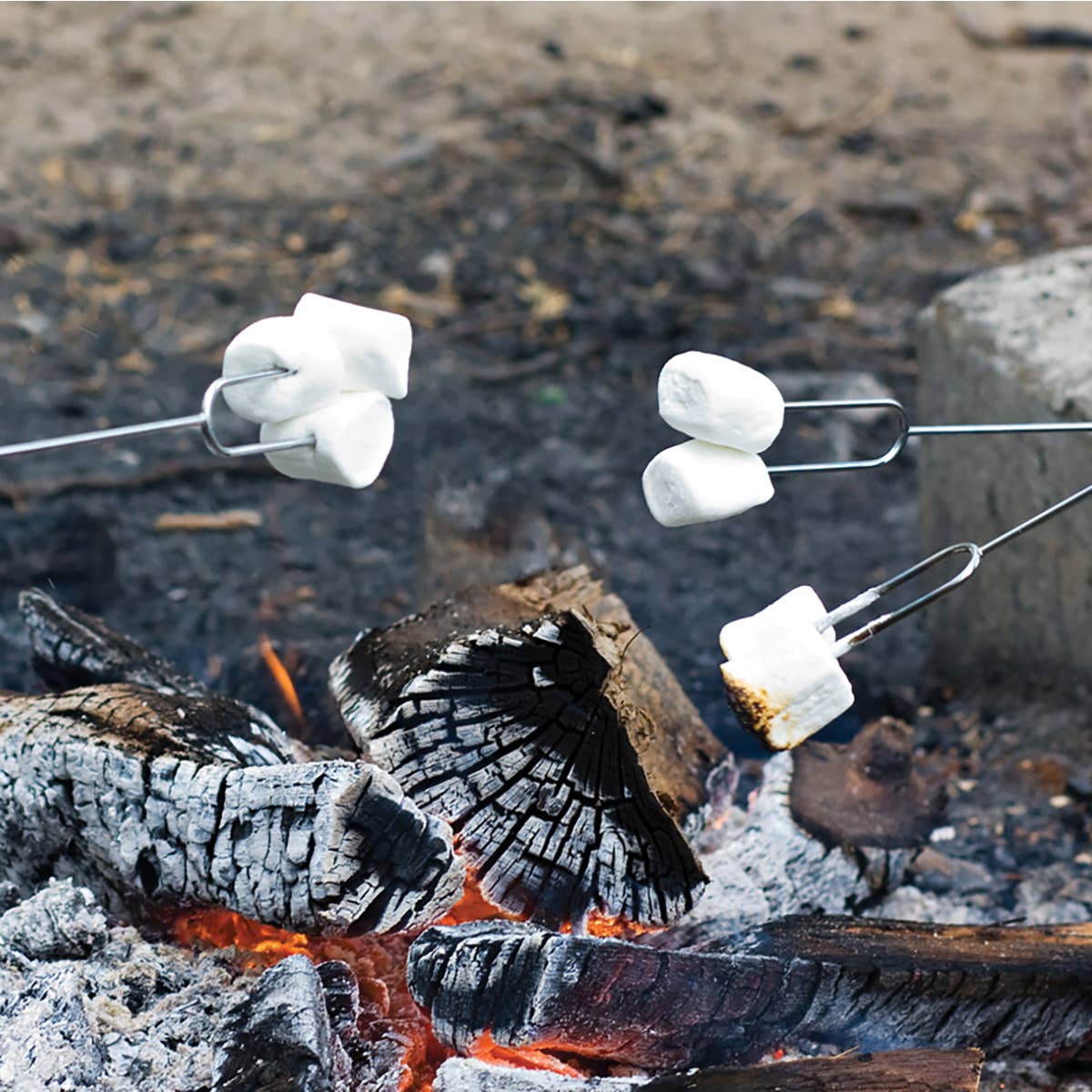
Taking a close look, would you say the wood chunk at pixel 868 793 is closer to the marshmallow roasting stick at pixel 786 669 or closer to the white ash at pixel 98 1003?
the marshmallow roasting stick at pixel 786 669

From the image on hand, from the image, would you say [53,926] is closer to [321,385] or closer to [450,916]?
[450,916]

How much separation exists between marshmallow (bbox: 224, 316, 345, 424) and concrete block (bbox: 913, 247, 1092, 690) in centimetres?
135

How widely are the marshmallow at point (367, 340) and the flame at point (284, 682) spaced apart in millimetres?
858

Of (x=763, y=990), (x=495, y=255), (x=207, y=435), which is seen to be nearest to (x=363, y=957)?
(x=763, y=990)

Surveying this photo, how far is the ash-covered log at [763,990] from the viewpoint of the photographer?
136 cm

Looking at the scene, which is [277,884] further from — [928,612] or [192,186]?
[192,186]

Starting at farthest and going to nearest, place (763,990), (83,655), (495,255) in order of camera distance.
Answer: (495,255), (83,655), (763,990)

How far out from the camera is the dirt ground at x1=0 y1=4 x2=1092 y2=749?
9.45 ft

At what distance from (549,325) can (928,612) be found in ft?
5.30

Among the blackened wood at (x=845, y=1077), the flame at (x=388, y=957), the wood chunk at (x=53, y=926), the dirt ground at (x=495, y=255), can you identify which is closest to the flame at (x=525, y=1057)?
the flame at (x=388, y=957)

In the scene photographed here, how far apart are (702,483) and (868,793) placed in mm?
815

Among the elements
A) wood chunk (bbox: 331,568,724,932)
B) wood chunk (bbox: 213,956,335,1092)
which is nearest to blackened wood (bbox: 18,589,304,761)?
wood chunk (bbox: 331,568,724,932)

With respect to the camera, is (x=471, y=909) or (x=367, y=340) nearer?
(x=367, y=340)

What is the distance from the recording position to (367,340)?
51.3 inches
